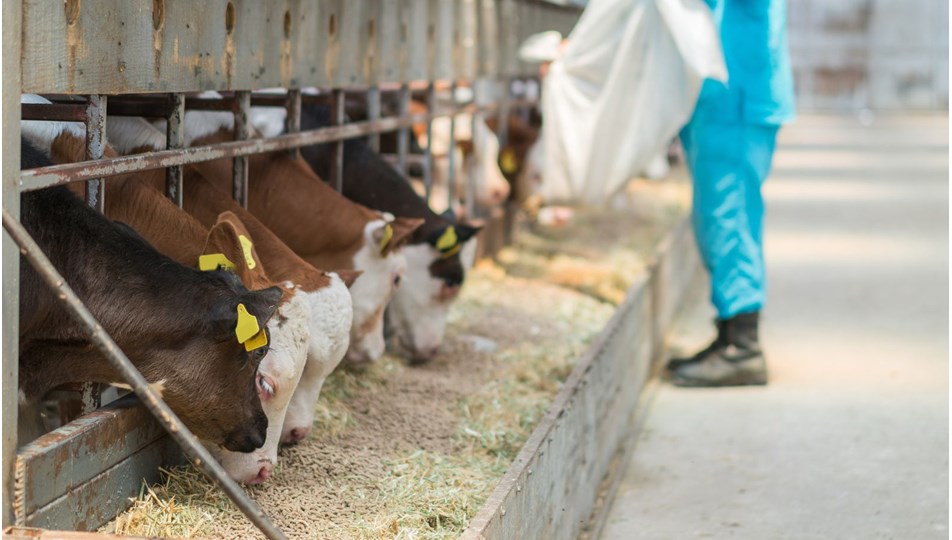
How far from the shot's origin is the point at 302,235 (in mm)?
4754

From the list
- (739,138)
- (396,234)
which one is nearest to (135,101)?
(396,234)

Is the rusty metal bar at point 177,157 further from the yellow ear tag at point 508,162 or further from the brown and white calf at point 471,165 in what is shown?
the yellow ear tag at point 508,162

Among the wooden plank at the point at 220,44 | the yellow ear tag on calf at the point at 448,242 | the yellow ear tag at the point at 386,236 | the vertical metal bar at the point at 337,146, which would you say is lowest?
the yellow ear tag on calf at the point at 448,242

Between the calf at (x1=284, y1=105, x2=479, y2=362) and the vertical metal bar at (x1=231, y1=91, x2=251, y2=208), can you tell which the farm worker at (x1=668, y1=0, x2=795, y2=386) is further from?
the vertical metal bar at (x1=231, y1=91, x2=251, y2=208)

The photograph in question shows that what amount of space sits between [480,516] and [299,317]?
0.76m

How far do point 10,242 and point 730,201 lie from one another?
12.8 ft

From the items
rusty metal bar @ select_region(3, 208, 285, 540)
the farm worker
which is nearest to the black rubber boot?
the farm worker

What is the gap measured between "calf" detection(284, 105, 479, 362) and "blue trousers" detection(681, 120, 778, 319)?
116cm

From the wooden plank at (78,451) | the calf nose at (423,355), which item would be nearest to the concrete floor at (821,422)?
the calf nose at (423,355)

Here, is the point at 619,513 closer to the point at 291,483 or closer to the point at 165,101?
the point at 291,483

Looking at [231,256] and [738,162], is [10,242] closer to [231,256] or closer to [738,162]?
[231,256]

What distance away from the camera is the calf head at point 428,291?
5367mm

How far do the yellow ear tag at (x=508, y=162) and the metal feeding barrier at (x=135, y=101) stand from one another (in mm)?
2919

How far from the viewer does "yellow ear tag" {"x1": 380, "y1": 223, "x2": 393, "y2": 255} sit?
4.61 meters
